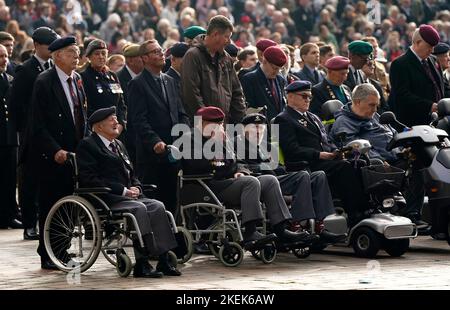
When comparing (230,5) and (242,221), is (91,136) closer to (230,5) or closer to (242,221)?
(242,221)

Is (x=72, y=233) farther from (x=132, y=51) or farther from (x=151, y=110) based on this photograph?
(x=132, y=51)

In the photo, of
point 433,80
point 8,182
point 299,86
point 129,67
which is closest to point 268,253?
point 299,86

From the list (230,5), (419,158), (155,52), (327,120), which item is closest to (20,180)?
(155,52)

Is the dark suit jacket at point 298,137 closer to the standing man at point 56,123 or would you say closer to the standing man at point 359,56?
the standing man at point 56,123

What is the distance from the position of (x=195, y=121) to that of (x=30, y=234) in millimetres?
2939

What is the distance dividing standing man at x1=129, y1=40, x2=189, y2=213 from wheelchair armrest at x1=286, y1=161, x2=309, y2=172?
1.21 meters

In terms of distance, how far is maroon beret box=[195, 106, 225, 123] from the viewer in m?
12.9

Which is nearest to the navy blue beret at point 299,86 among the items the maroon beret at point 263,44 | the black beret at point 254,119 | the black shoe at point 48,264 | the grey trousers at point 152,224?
the black beret at point 254,119

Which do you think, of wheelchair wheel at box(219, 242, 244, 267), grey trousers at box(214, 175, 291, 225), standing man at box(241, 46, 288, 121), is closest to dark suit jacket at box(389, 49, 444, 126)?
standing man at box(241, 46, 288, 121)

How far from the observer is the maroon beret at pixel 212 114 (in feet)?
42.2

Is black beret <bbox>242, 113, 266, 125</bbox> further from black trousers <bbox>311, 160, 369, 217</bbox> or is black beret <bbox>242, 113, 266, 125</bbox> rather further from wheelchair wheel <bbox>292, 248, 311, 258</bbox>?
wheelchair wheel <bbox>292, 248, 311, 258</bbox>

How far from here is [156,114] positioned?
1387 cm

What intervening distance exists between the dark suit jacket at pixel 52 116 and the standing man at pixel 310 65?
518cm

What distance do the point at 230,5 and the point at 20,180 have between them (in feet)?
44.1
